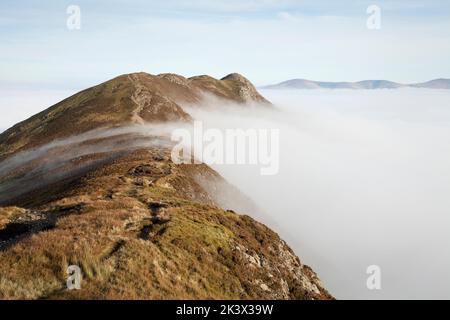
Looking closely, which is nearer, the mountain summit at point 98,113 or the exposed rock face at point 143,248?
the exposed rock face at point 143,248

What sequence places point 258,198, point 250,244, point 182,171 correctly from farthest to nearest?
point 258,198 < point 182,171 < point 250,244

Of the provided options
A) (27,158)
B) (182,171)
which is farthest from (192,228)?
(27,158)

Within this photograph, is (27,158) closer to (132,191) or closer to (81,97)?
(81,97)

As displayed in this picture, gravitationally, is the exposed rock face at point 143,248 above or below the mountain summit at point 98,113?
below

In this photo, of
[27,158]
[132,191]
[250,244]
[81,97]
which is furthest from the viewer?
[81,97]

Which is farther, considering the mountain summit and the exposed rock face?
the mountain summit

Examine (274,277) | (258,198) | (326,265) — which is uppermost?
(274,277)

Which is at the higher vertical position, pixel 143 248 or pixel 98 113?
pixel 98 113

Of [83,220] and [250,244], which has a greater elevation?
[83,220]

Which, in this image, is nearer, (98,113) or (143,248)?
(143,248)

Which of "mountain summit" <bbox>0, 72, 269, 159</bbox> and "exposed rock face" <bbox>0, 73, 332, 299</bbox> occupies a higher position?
"mountain summit" <bbox>0, 72, 269, 159</bbox>
